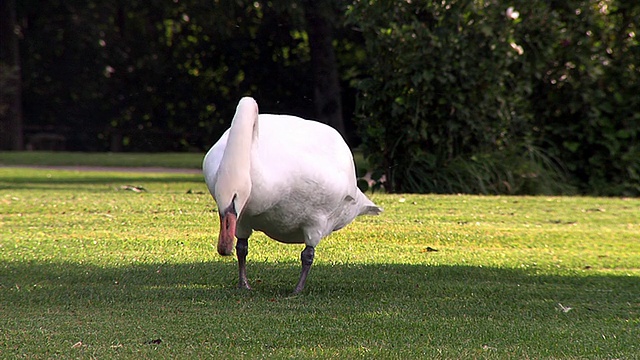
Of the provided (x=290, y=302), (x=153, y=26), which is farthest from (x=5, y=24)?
(x=290, y=302)

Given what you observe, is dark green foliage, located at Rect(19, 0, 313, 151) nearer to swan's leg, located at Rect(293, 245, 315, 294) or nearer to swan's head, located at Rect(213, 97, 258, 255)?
swan's leg, located at Rect(293, 245, 315, 294)

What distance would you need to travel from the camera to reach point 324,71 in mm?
24969

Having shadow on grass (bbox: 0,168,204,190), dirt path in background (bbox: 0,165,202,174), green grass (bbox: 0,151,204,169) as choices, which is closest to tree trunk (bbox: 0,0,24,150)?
green grass (bbox: 0,151,204,169)

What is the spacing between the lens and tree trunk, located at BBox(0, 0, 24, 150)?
27188 mm

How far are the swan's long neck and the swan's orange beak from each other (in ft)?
0.21

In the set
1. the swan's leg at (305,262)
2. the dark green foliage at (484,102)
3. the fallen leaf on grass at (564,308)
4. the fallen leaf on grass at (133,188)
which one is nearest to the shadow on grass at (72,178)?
the fallen leaf on grass at (133,188)

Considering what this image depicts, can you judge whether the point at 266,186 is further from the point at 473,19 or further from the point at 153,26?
the point at 153,26

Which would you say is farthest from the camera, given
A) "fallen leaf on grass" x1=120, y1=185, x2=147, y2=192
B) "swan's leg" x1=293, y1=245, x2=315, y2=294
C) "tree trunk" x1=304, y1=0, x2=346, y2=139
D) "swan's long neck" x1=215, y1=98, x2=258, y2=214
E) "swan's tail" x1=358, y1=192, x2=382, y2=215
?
"tree trunk" x1=304, y1=0, x2=346, y2=139

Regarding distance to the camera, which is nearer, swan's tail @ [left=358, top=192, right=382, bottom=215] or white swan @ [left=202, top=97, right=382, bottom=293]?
white swan @ [left=202, top=97, right=382, bottom=293]

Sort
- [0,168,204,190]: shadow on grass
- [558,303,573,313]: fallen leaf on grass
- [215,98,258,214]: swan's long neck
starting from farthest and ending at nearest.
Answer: [0,168,204,190]: shadow on grass → [558,303,573,313]: fallen leaf on grass → [215,98,258,214]: swan's long neck

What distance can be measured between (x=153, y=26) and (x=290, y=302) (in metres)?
23.8

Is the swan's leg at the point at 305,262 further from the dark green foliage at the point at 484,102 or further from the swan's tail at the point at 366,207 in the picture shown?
the dark green foliage at the point at 484,102

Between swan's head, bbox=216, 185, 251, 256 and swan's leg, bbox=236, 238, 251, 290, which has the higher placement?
swan's head, bbox=216, 185, 251, 256

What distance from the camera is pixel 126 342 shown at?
4.91m
